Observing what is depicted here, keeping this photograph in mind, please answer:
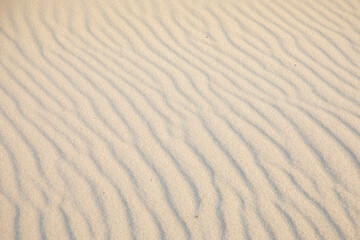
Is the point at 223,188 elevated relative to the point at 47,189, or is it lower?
lower

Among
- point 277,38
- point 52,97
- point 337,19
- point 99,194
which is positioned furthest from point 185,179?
point 337,19

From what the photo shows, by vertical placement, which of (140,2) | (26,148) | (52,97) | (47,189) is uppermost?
(140,2)

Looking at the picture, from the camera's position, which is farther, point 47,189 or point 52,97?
point 52,97

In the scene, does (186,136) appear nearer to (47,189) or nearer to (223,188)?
(223,188)

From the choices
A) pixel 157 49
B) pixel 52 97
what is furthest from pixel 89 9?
pixel 52 97

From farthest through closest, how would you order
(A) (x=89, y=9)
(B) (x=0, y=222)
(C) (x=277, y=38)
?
(A) (x=89, y=9) → (C) (x=277, y=38) → (B) (x=0, y=222)

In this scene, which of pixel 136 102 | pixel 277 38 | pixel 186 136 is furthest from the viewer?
pixel 277 38

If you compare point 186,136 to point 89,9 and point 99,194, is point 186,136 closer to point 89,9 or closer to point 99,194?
point 99,194
